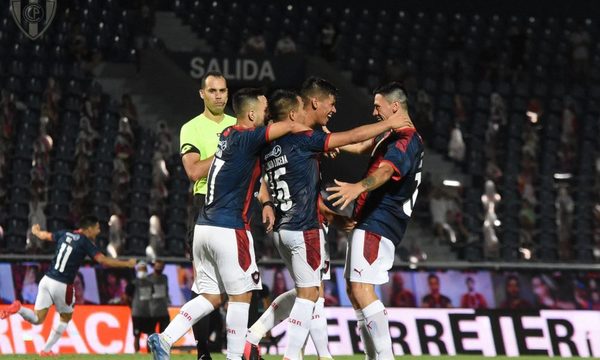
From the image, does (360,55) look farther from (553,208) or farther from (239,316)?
(239,316)

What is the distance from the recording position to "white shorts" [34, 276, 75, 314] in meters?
15.0

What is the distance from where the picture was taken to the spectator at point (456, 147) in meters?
24.0

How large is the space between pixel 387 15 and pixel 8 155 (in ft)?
31.2

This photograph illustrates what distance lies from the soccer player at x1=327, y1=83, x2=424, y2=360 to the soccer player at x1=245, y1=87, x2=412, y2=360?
239mm

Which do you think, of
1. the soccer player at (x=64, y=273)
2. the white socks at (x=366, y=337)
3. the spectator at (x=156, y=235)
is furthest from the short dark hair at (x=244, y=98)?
the spectator at (x=156, y=235)

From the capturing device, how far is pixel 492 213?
21.6 meters

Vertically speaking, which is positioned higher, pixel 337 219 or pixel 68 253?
pixel 337 219

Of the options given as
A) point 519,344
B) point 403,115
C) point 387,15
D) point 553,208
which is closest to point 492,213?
point 553,208

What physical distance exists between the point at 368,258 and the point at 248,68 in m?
16.1

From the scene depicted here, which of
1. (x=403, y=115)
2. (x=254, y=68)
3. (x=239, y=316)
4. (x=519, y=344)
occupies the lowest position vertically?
(x=519, y=344)

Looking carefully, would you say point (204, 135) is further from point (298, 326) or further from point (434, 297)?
point (434, 297)

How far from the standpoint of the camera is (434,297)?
18.4 metres

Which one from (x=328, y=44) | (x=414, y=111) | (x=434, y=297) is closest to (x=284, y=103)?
(x=434, y=297)

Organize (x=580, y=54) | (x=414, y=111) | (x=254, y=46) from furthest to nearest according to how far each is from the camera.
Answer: (x=580, y=54) → (x=254, y=46) → (x=414, y=111)
